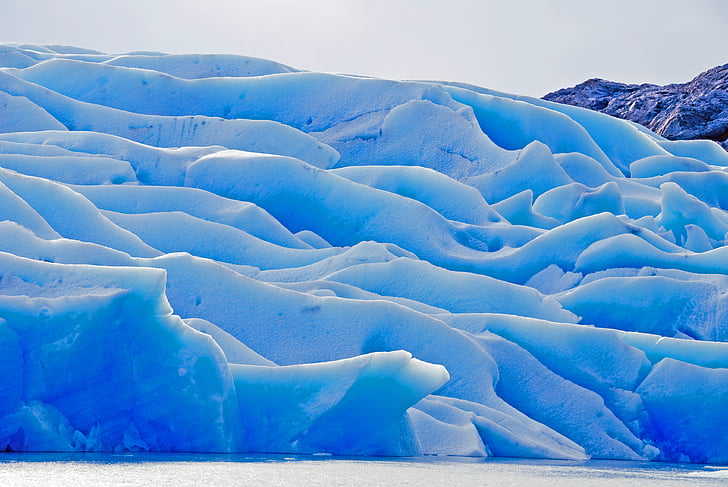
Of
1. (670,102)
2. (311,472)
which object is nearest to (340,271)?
(311,472)

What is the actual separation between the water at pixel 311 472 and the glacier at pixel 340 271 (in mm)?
399

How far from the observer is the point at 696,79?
25172 millimetres

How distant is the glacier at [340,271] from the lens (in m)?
6.99

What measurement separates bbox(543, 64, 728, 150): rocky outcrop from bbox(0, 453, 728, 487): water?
15.7m

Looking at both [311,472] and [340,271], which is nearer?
[311,472]

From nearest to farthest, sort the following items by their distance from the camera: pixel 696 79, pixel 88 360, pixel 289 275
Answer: pixel 88 360 < pixel 289 275 < pixel 696 79

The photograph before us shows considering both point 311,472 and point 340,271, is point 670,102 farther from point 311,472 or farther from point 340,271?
point 311,472

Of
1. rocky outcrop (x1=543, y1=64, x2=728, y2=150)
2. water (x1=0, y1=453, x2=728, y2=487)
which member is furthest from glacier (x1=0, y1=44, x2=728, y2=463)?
rocky outcrop (x1=543, y1=64, x2=728, y2=150)

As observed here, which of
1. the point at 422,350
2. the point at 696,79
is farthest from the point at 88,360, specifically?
the point at 696,79

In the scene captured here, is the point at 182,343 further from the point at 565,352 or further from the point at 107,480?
the point at 565,352

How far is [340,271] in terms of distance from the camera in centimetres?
962

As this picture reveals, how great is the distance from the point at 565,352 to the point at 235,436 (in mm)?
3006

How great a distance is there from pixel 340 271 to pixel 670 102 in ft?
52.5

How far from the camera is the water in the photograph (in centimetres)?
552
